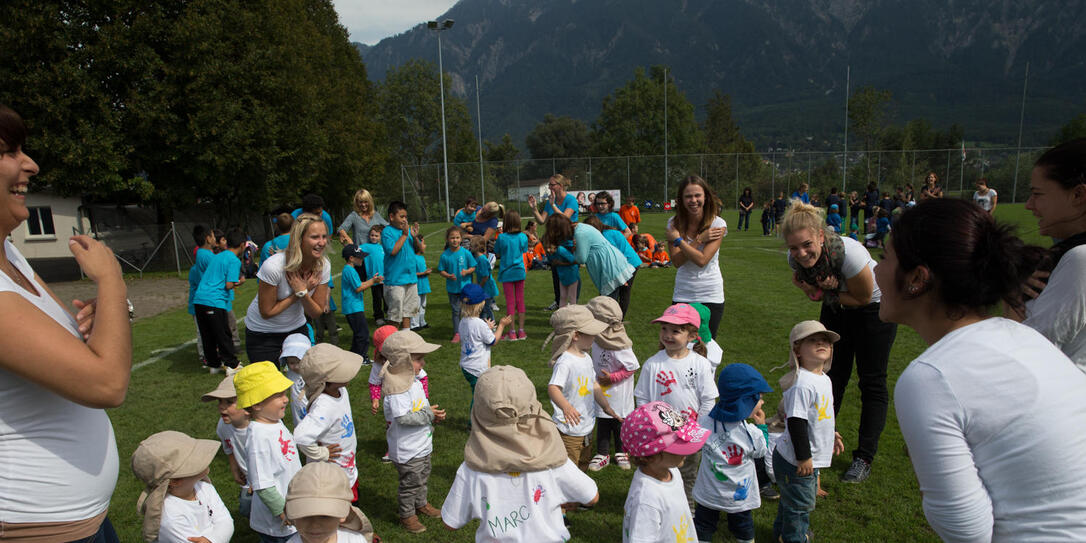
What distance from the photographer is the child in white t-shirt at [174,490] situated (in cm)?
292

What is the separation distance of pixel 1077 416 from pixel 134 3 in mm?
23584

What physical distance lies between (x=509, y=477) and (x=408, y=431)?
4.72ft

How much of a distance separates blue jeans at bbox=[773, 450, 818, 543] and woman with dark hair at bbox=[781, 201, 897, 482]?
3.03 feet

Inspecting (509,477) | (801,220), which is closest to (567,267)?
(801,220)

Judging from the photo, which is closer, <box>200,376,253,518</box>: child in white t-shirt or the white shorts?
<box>200,376,253,518</box>: child in white t-shirt

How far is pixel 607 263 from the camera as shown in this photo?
7520 millimetres

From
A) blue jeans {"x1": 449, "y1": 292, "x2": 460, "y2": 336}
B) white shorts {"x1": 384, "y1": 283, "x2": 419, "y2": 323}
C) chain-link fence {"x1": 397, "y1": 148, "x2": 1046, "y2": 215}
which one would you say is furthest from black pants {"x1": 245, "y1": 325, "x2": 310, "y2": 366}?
chain-link fence {"x1": 397, "y1": 148, "x2": 1046, "y2": 215}

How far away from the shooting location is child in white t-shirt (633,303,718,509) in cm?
409

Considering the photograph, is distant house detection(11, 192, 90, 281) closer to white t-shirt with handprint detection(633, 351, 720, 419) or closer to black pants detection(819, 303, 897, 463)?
white t-shirt with handprint detection(633, 351, 720, 419)

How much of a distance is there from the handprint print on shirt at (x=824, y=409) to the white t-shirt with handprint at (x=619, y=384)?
4.84 ft

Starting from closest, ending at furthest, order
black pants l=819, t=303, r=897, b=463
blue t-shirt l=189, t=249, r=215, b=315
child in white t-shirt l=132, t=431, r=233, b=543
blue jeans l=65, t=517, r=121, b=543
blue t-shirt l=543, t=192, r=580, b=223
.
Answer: blue jeans l=65, t=517, r=121, b=543 → child in white t-shirt l=132, t=431, r=233, b=543 → black pants l=819, t=303, r=897, b=463 → blue t-shirt l=189, t=249, r=215, b=315 → blue t-shirt l=543, t=192, r=580, b=223

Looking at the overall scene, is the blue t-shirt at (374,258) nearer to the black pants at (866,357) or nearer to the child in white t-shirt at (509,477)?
the child in white t-shirt at (509,477)

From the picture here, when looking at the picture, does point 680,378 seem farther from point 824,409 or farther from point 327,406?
point 327,406

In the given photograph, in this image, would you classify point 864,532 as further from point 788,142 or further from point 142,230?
point 788,142
